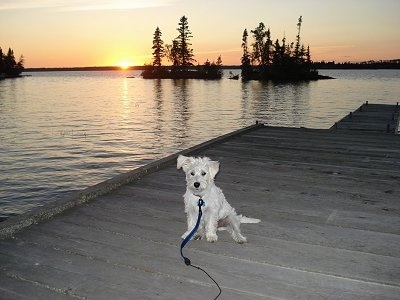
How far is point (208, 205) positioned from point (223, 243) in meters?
0.47

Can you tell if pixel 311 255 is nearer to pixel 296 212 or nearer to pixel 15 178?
pixel 296 212

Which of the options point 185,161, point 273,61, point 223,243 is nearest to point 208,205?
point 223,243

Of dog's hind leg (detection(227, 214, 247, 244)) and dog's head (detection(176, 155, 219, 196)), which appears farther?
dog's hind leg (detection(227, 214, 247, 244))

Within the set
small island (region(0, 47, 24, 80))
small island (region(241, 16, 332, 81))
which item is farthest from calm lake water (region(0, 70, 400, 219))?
small island (region(0, 47, 24, 80))

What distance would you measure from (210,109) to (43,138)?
28576 mm

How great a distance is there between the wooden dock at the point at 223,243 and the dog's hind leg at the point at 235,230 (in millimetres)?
76

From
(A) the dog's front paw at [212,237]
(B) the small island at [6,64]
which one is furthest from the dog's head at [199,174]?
(B) the small island at [6,64]

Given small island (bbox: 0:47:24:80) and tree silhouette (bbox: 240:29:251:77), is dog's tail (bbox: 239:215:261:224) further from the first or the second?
small island (bbox: 0:47:24:80)

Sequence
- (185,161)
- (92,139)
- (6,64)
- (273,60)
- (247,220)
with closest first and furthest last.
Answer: (185,161) < (247,220) < (92,139) < (273,60) < (6,64)

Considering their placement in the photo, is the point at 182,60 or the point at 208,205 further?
the point at 182,60

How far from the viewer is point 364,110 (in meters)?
25.3

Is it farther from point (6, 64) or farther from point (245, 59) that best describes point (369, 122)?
point (6, 64)

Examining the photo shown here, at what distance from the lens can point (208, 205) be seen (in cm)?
416

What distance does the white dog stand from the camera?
4156 millimetres
